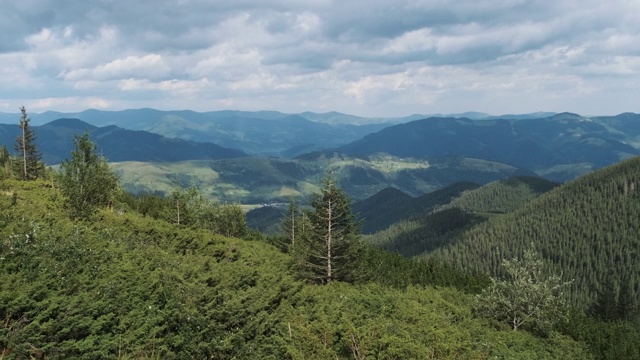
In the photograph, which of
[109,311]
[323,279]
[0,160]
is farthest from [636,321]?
[0,160]

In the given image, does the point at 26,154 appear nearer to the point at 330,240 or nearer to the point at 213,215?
the point at 213,215

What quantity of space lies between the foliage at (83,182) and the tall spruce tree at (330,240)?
87.5 feet

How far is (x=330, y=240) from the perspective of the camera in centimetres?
5003

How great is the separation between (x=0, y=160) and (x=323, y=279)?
125 metres

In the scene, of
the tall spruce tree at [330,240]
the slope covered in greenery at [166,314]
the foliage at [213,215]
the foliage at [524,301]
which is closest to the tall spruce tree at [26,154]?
the foliage at [213,215]

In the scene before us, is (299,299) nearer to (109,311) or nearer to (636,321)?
(109,311)

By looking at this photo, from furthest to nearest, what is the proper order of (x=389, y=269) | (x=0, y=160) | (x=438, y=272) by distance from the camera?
1. (x=0, y=160)
2. (x=438, y=272)
3. (x=389, y=269)

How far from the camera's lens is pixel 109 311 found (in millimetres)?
18688

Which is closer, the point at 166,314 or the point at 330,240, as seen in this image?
the point at 166,314

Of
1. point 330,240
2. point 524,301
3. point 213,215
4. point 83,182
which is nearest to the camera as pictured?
point 524,301

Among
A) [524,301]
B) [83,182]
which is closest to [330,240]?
[524,301]

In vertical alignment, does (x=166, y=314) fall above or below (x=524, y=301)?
above

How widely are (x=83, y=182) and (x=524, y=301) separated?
5326 centimetres

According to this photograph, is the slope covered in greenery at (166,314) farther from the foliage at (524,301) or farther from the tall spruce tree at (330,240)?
the tall spruce tree at (330,240)
